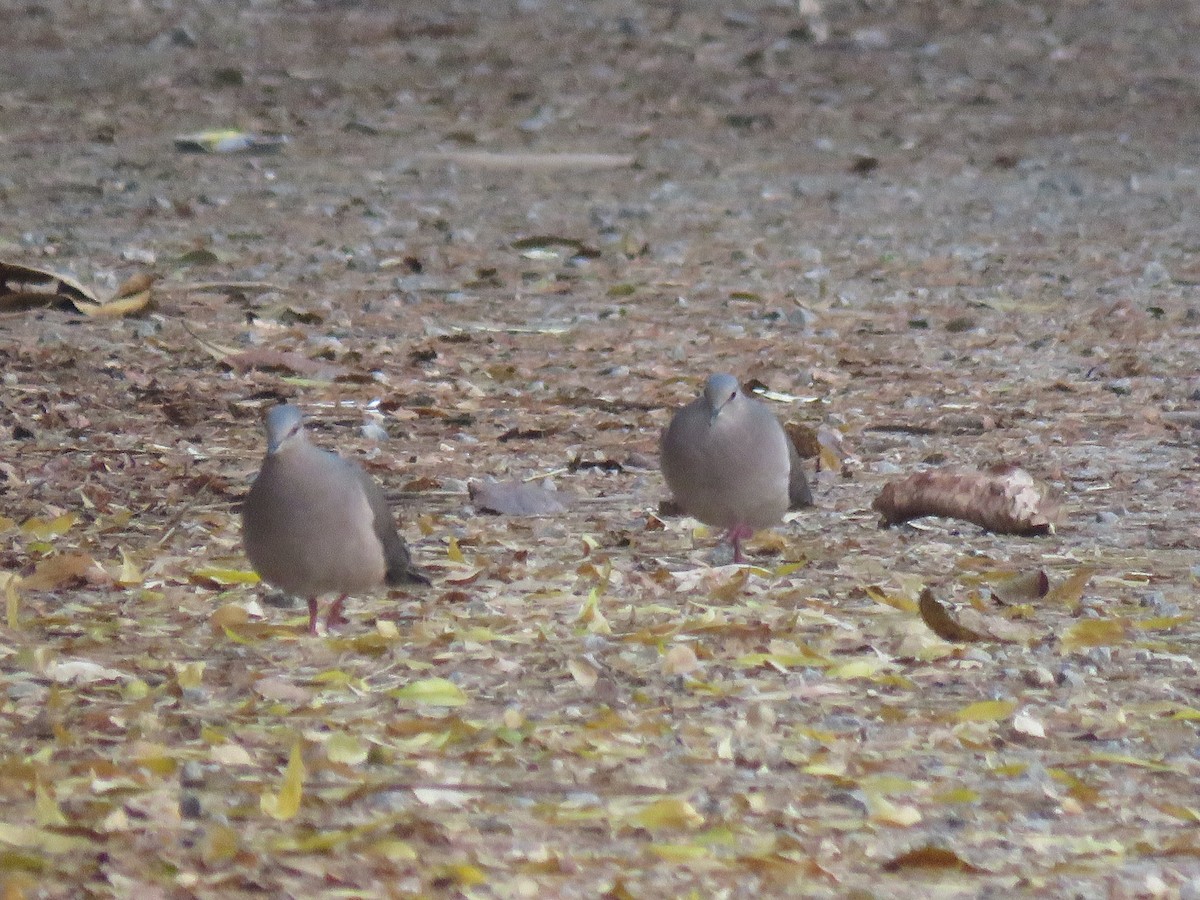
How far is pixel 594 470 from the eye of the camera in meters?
6.71

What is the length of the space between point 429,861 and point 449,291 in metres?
6.43

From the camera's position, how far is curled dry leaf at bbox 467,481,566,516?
6.11m

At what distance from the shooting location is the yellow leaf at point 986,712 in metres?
4.33

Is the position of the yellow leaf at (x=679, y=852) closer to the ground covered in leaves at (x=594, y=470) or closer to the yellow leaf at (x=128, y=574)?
the ground covered in leaves at (x=594, y=470)

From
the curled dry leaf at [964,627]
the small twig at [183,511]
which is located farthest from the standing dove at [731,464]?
the small twig at [183,511]

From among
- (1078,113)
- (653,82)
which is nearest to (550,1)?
(653,82)

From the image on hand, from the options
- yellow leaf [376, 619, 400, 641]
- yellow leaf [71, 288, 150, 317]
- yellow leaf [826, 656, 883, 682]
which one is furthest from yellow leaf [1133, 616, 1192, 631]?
yellow leaf [71, 288, 150, 317]

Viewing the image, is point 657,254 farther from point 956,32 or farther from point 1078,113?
point 956,32

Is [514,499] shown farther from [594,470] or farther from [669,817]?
[669,817]

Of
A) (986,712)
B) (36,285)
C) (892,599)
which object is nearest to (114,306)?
(36,285)

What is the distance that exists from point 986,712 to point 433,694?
1103mm

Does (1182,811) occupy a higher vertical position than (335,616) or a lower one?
higher

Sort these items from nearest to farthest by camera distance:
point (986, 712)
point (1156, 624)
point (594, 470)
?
1. point (986, 712)
2. point (1156, 624)
3. point (594, 470)

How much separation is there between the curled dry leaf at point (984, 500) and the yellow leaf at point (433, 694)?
1.85 metres
